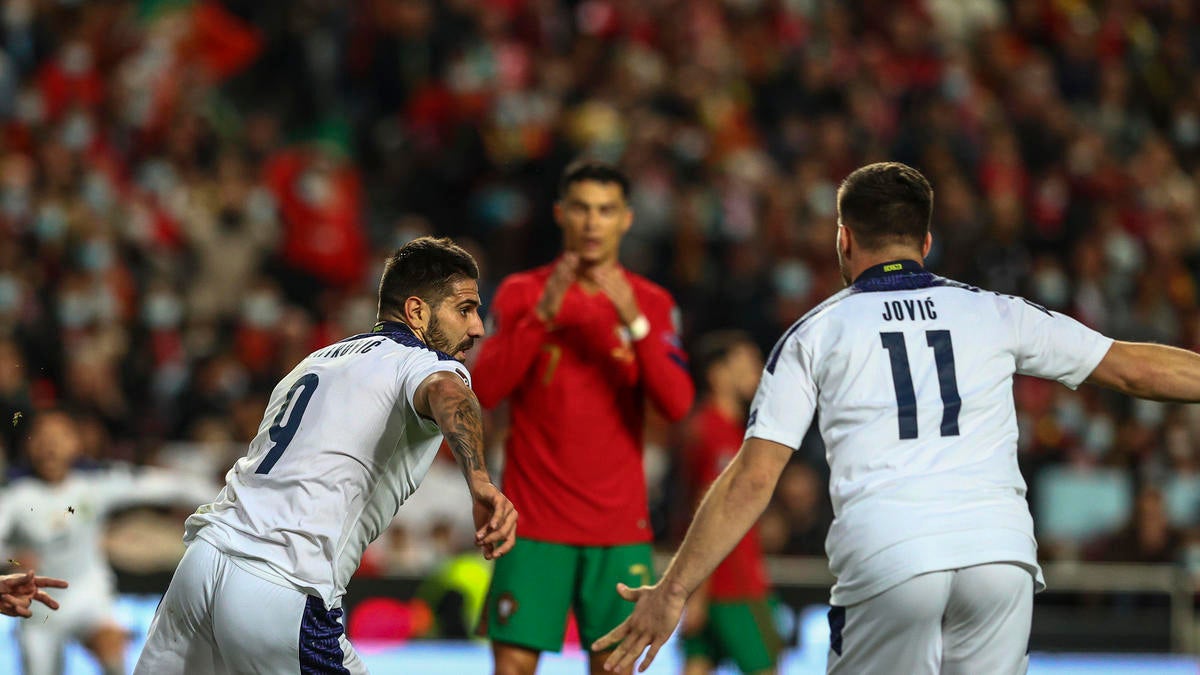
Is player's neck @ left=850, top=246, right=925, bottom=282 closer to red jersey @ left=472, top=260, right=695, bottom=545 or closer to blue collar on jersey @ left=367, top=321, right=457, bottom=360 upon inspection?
blue collar on jersey @ left=367, top=321, right=457, bottom=360

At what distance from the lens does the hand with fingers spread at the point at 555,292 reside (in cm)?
635

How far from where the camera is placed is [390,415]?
4.45 metres

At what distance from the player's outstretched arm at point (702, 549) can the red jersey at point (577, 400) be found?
79.9 inches

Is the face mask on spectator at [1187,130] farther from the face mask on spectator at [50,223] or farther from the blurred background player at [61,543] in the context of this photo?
the blurred background player at [61,543]

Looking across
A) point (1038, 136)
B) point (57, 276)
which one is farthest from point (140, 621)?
point (1038, 136)

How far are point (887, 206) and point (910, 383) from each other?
22.4 inches

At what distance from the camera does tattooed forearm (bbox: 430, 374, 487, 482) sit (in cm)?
411

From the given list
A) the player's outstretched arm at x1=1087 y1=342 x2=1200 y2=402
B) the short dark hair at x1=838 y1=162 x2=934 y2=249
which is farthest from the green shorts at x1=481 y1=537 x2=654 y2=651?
the player's outstretched arm at x1=1087 y1=342 x2=1200 y2=402

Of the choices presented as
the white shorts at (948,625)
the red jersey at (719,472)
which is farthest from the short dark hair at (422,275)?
the red jersey at (719,472)

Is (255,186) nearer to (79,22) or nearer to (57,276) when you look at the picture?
(57,276)

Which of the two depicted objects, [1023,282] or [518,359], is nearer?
[518,359]

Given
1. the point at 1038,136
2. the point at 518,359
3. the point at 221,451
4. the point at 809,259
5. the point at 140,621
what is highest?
the point at 1038,136

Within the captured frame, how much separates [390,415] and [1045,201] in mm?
11960

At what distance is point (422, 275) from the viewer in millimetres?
4645
